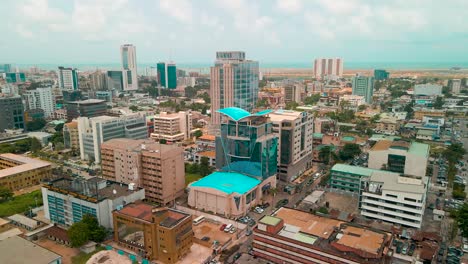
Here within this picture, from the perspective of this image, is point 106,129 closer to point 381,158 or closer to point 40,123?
point 40,123

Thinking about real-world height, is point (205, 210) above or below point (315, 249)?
below

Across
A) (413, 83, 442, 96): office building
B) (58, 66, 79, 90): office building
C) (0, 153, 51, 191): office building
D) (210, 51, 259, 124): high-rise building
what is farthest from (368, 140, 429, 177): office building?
(58, 66, 79, 90): office building

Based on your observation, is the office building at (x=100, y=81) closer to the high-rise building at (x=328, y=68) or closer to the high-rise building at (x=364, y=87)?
the high-rise building at (x=364, y=87)

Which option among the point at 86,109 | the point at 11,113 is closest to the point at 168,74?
the point at 86,109

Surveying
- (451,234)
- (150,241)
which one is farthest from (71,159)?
(451,234)

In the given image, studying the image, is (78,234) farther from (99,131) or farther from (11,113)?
(11,113)

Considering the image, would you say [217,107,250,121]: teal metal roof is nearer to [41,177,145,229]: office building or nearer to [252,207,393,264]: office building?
[41,177,145,229]: office building
